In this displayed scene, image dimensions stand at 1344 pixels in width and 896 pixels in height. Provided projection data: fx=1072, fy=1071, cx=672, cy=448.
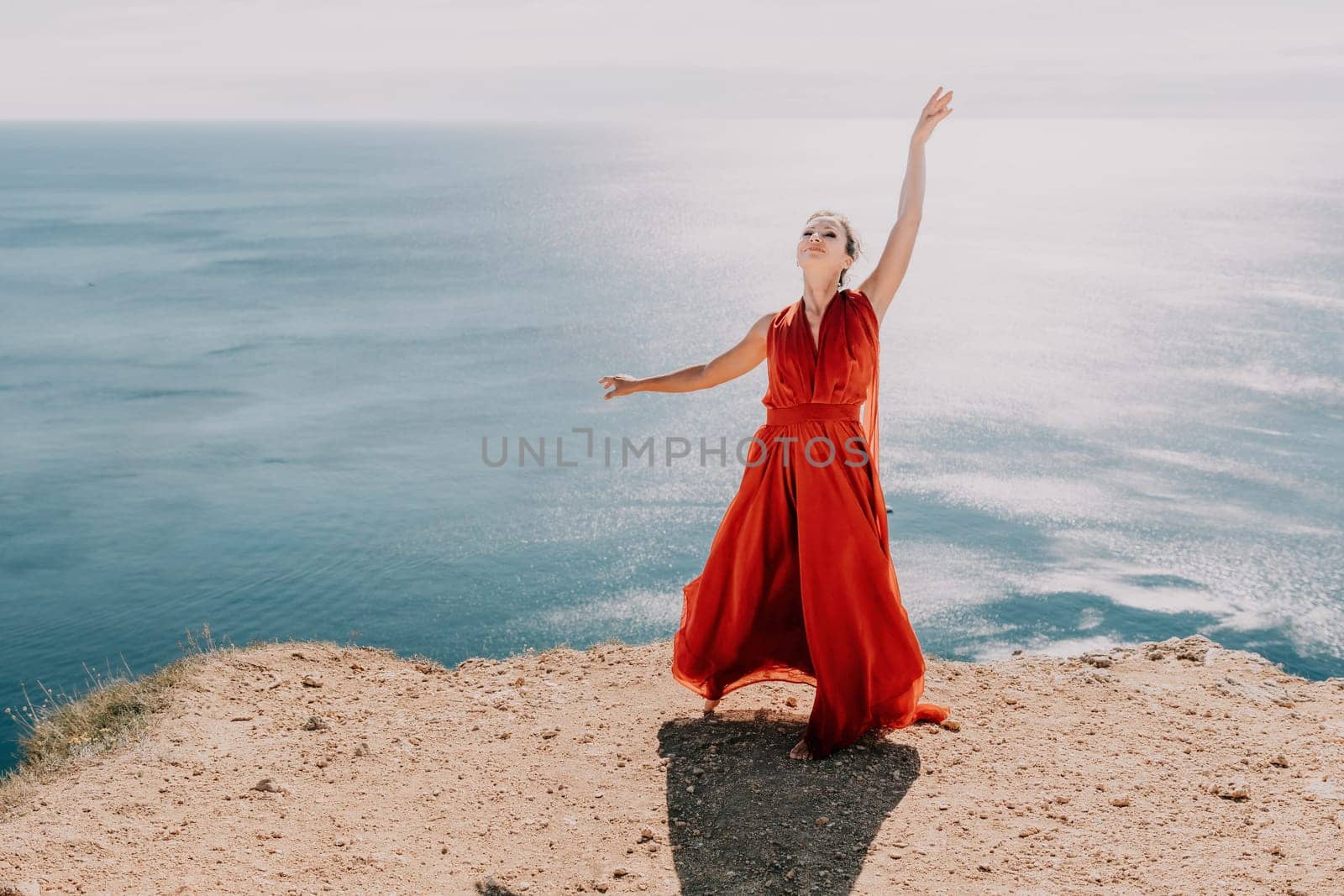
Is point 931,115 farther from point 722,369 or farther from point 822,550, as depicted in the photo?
point 822,550

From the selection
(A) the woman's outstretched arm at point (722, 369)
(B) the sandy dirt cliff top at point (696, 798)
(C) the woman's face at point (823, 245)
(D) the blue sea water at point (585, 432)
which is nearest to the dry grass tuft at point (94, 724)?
(B) the sandy dirt cliff top at point (696, 798)

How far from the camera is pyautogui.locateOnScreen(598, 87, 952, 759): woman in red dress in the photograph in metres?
5.41

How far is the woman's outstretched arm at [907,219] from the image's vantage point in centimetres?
536

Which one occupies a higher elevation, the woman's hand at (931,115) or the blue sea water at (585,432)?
the woman's hand at (931,115)

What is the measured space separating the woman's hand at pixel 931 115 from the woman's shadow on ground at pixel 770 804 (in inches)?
124

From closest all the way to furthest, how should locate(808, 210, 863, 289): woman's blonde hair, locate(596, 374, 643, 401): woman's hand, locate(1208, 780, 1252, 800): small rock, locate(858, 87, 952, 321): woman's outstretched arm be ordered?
locate(1208, 780, 1252, 800): small rock → locate(858, 87, 952, 321): woman's outstretched arm → locate(808, 210, 863, 289): woman's blonde hair → locate(596, 374, 643, 401): woman's hand

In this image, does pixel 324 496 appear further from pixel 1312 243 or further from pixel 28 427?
pixel 1312 243

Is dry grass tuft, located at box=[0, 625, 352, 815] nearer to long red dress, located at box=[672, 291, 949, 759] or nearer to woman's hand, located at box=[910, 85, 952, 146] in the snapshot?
long red dress, located at box=[672, 291, 949, 759]

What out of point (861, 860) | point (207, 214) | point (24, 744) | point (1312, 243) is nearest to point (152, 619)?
point (24, 744)

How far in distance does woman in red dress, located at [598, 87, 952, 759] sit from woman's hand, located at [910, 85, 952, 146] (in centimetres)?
1

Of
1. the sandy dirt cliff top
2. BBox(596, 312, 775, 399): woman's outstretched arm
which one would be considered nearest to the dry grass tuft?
the sandy dirt cliff top

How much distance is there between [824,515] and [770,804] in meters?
1.43

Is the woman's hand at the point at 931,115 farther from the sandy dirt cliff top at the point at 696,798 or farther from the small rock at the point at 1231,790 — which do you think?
the small rock at the point at 1231,790

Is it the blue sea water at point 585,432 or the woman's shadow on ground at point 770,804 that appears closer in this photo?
the woman's shadow on ground at point 770,804
